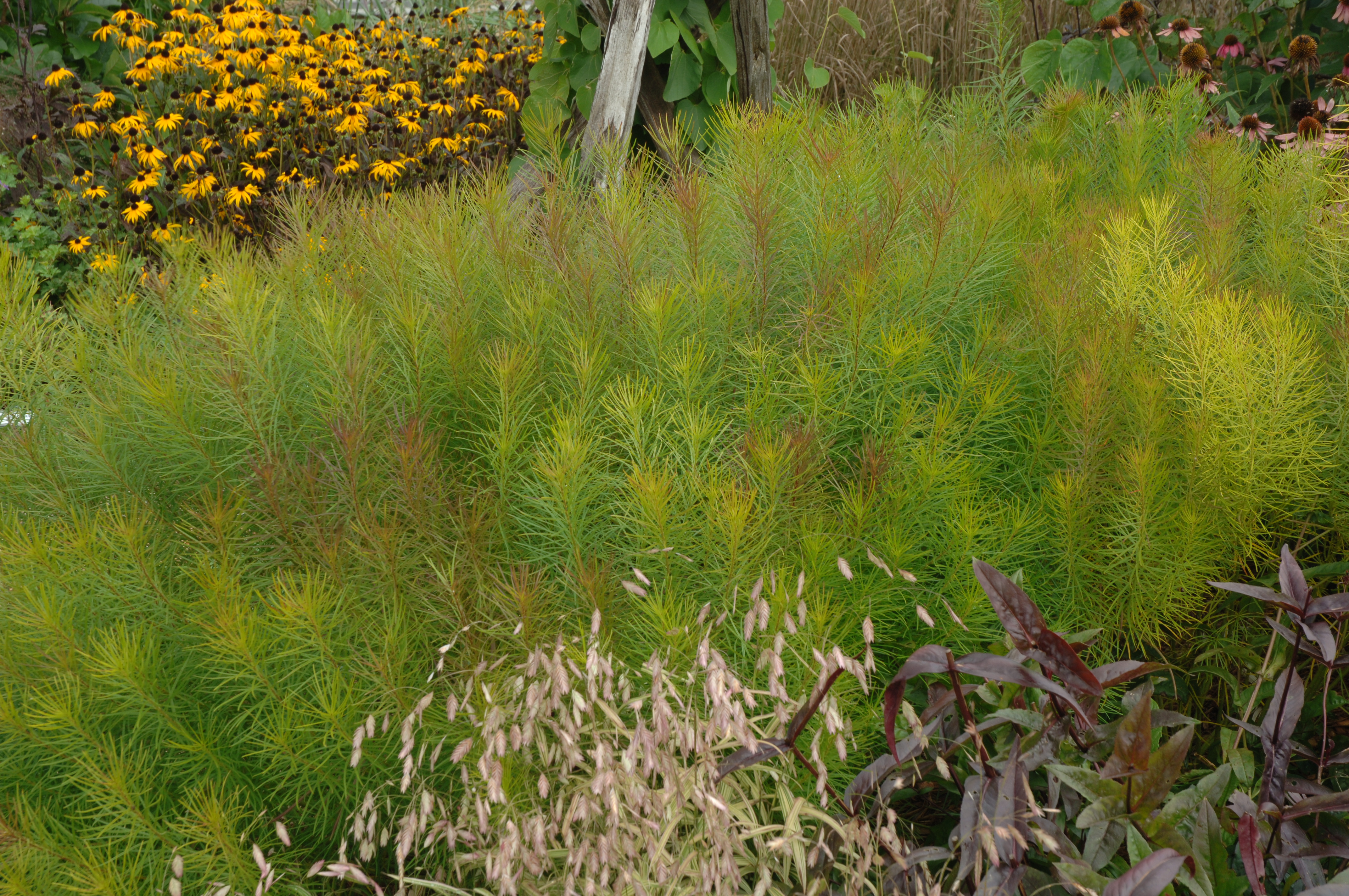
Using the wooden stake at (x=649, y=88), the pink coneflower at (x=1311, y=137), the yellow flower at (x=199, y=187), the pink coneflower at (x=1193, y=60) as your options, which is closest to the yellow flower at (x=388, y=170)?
the yellow flower at (x=199, y=187)

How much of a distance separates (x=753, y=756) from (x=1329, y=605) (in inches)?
30.2

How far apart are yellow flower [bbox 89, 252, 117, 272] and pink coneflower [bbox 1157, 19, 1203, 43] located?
315 cm

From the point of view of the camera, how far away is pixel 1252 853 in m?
1.24

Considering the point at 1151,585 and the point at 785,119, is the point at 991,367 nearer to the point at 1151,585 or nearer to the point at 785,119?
the point at 1151,585

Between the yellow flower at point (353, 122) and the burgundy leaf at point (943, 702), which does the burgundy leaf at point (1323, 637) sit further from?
the yellow flower at point (353, 122)

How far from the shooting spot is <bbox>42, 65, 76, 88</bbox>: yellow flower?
4.58 m

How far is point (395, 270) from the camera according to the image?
1.99 m

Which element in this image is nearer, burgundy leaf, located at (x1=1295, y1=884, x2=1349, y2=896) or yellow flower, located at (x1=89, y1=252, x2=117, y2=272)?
burgundy leaf, located at (x1=1295, y1=884, x2=1349, y2=896)

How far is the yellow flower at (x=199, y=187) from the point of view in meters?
3.87

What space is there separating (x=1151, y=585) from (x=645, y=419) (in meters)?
0.85

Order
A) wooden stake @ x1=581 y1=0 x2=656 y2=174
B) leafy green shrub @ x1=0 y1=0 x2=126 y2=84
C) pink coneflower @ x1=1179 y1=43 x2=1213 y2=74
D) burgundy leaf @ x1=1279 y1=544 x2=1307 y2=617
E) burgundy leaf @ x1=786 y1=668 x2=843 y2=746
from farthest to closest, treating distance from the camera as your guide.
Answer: leafy green shrub @ x1=0 y1=0 x2=126 y2=84, wooden stake @ x1=581 y1=0 x2=656 y2=174, pink coneflower @ x1=1179 y1=43 x2=1213 y2=74, burgundy leaf @ x1=1279 y1=544 x2=1307 y2=617, burgundy leaf @ x1=786 y1=668 x2=843 y2=746

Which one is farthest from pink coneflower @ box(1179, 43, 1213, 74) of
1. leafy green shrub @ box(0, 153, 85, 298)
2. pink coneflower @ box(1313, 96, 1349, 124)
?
leafy green shrub @ box(0, 153, 85, 298)

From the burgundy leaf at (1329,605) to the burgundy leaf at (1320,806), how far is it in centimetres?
22

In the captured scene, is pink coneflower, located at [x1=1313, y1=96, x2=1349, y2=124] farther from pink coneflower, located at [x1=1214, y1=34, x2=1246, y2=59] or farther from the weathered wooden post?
the weathered wooden post
